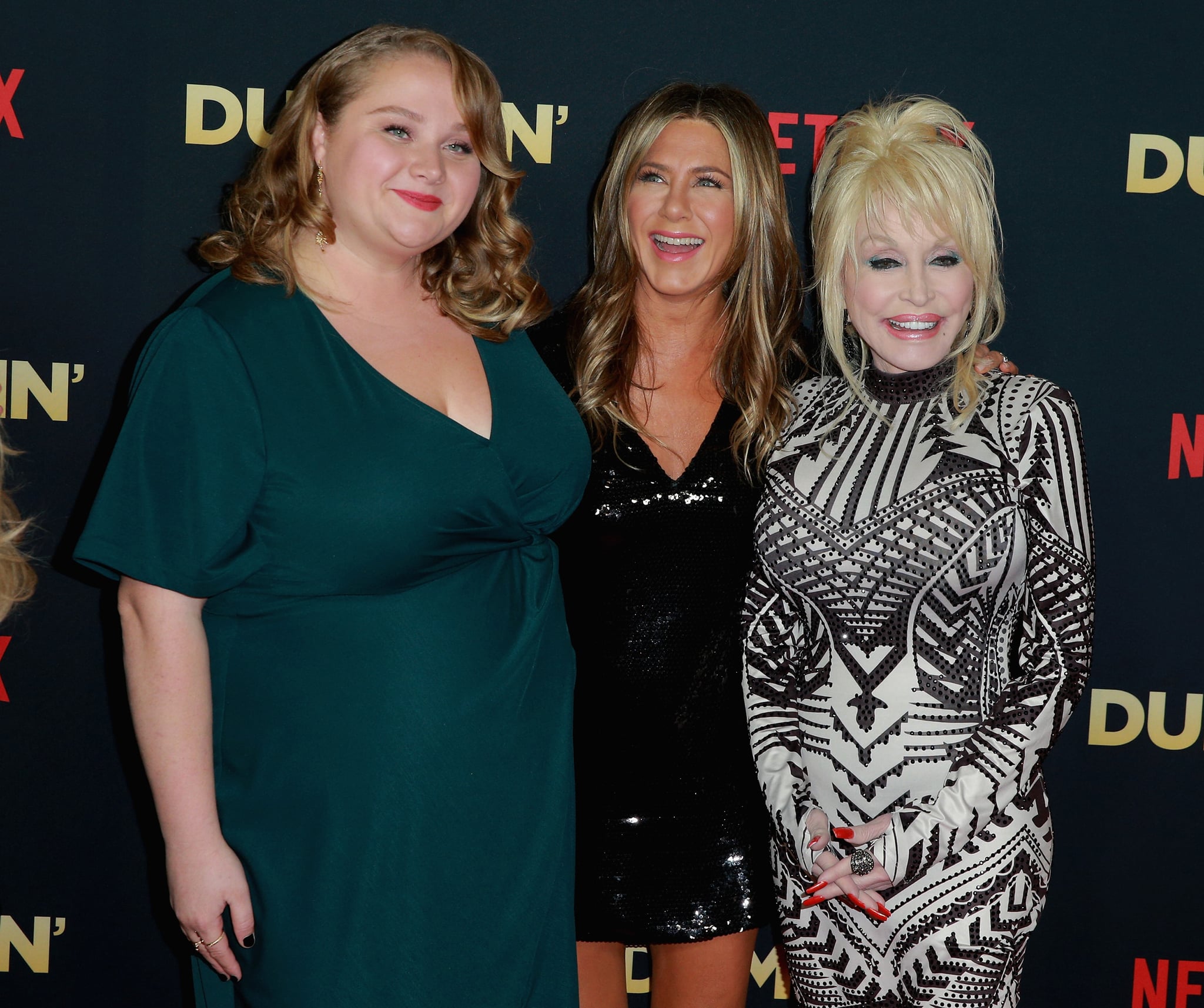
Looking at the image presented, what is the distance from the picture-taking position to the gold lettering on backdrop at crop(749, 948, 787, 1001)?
255 centimetres

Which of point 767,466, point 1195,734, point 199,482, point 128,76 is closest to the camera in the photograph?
point 199,482

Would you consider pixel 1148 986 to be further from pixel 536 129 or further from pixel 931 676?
pixel 536 129

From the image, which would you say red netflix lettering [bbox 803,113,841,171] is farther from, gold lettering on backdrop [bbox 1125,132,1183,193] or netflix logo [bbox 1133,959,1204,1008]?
netflix logo [bbox 1133,959,1204,1008]

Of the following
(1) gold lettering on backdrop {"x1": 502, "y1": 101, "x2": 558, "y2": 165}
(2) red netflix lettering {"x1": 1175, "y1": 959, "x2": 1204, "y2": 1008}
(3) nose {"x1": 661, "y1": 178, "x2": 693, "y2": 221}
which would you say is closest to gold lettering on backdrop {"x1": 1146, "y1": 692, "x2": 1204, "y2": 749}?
(2) red netflix lettering {"x1": 1175, "y1": 959, "x2": 1204, "y2": 1008}

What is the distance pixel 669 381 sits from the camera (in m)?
2.10

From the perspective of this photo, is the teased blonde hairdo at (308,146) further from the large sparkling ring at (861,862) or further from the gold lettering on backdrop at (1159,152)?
the gold lettering on backdrop at (1159,152)

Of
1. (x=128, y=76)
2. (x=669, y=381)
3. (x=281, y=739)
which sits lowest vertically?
(x=281, y=739)

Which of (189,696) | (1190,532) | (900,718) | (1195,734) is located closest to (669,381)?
(900,718)

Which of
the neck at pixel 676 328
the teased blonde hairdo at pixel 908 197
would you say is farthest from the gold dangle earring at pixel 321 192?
the teased blonde hairdo at pixel 908 197

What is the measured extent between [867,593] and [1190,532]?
3.37ft

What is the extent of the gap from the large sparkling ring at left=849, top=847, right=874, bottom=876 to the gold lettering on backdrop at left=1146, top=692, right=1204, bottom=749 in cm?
104

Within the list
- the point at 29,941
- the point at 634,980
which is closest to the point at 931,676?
the point at 634,980

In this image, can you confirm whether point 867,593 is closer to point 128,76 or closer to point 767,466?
point 767,466

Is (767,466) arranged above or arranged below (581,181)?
below
